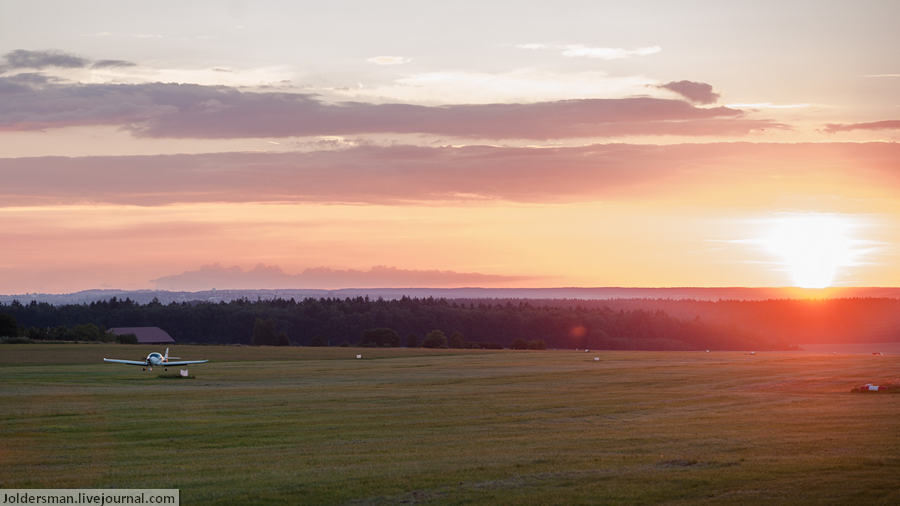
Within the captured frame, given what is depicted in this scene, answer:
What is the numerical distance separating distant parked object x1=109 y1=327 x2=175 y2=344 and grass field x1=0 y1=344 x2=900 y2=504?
357ft

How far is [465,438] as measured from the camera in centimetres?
3619

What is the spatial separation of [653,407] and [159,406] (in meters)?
26.4

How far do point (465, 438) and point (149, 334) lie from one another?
16258 cm

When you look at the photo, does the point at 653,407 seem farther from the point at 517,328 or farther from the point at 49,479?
the point at 517,328

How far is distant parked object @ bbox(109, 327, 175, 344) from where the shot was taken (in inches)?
7087

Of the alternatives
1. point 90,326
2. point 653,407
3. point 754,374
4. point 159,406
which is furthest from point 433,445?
point 90,326

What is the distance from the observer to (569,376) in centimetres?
7612

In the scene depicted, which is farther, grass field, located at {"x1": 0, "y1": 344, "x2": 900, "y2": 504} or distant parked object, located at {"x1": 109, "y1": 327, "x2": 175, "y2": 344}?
distant parked object, located at {"x1": 109, "y1": 327, "x2": 175, "y2": 344}

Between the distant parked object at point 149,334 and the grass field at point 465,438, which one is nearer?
the grass field at point 465,438

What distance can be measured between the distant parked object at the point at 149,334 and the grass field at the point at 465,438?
357 ft

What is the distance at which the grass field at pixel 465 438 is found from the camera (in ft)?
82.2

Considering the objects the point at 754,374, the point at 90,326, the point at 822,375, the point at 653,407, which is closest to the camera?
the point at 653,407

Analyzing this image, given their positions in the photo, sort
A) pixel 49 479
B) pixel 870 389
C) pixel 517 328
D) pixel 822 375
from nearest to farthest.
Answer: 1. pixel 49 479
2. pixel 870 389
3. pixel 822 375
4. pixel 517 328

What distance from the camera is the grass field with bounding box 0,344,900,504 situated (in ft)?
82.2
